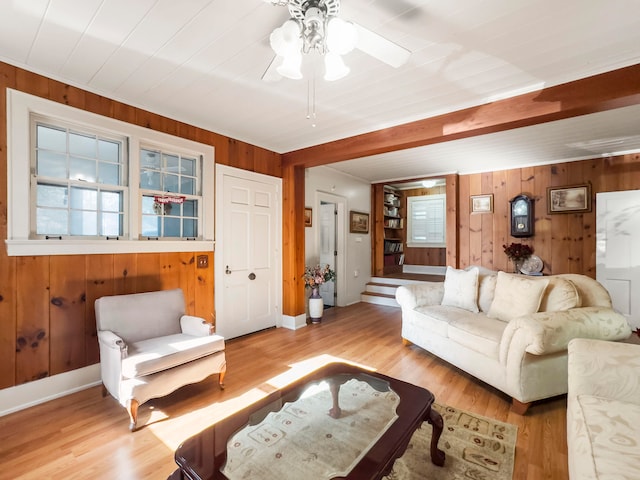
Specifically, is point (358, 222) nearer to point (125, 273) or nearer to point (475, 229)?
point (475, 229)

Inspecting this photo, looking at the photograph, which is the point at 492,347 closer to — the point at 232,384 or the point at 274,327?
the point at 232,384

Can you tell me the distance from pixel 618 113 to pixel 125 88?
4.50 metres

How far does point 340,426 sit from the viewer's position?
62.1 inches

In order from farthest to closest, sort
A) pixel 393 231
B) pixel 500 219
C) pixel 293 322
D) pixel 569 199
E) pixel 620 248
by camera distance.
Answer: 1. pixel 393 231
2. pixel 500 219
3. pixel 569 199
4. pixel 293 322
5. pixel 620 248

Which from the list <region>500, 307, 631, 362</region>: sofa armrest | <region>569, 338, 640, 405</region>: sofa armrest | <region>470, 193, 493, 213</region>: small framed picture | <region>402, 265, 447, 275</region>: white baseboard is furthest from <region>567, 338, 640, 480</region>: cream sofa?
<region>402, 265, 447, 275</region>: white baseboard

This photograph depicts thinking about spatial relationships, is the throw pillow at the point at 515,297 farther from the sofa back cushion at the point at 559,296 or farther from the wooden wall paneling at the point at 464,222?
the wooden wall paneling at the point at 464,222

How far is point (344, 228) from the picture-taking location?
555cm

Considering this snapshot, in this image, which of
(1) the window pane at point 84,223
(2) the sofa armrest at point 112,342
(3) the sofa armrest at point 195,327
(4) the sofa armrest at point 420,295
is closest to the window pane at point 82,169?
(1) the window pane at point 84,223

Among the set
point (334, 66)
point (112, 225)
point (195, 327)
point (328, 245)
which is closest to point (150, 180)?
point (112, 225)

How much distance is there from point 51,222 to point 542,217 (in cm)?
611

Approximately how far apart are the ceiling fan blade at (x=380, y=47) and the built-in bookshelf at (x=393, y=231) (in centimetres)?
554

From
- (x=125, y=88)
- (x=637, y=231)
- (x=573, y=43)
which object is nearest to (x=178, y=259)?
(x=125, y=88)

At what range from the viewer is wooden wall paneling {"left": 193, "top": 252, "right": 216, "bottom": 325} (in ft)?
10.8

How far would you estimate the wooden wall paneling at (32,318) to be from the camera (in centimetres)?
221
